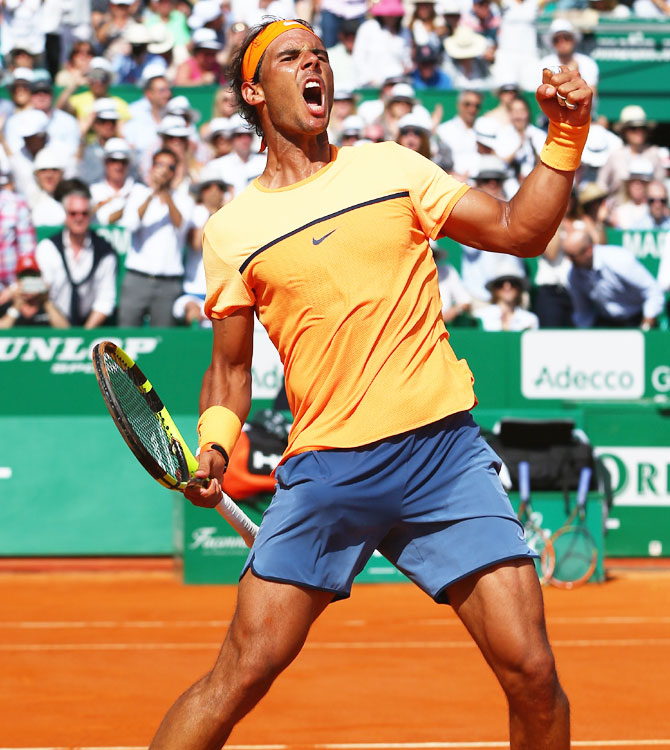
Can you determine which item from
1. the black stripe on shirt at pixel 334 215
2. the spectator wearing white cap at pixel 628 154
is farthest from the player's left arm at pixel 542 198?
the spectator wearing white cap at pixel 628 154

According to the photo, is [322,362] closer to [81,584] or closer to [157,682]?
[157,682]

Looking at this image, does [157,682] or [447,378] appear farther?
[157,682]

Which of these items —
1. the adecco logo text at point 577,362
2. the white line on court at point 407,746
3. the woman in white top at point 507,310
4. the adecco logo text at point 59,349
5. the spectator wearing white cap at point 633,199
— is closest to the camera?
the white line on court at point 407,746

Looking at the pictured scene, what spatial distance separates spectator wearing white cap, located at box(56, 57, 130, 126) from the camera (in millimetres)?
Answer: 13648

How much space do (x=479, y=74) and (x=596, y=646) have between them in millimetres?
9140

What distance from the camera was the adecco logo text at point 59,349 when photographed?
34.2 feet

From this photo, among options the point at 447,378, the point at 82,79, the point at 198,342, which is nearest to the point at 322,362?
the point at 447,378

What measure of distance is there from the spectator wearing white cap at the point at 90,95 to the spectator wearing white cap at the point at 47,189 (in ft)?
4.39

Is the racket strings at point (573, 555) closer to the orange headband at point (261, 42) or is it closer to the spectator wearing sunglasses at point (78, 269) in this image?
the spectator wearing sunglasses at point (78, 269)

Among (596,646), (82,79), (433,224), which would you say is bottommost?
(596,646)

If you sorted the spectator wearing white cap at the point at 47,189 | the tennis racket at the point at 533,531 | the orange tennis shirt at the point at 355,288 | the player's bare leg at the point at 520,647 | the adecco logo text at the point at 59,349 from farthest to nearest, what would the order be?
the spectator wearing white cap at the point at 47,189
the adecco logo text at the point at 59,349
the tennis racket at the point at 533,531
the orange tennis shirt at the point at 355,288
the player's bare leg at the point at 520,647

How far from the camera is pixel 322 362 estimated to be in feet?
11.4

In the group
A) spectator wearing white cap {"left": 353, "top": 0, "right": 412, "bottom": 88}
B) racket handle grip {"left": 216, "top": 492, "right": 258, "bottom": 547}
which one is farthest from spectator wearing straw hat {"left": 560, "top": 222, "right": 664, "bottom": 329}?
racket handle grip {"left": 216, "top": 492, "right": 258, "bottom": 547}

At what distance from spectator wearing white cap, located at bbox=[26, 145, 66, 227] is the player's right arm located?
824 centimetres
